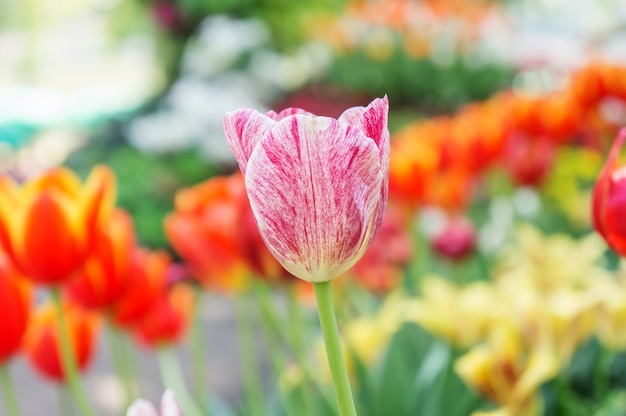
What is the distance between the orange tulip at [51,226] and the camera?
1.87 ft

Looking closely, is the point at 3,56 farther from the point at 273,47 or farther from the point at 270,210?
the point at 270,210

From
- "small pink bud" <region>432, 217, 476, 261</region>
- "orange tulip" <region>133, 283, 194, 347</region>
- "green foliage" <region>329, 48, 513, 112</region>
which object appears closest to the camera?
"orange tulip" <region>133, 283, 194, 347</region>

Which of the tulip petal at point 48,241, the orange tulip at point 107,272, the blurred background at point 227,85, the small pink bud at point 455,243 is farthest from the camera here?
the blurred background at point 227,85

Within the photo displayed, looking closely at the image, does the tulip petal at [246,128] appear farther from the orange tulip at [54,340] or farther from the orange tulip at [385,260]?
the orange tulip at [385,260]

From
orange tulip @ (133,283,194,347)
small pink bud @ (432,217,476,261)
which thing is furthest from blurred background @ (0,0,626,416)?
orange tulip @ (133,283,194,347)

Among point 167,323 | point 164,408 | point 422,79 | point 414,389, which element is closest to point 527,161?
point 414,389

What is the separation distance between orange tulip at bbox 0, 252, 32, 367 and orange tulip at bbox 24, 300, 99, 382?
106mm

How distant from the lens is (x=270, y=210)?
13.6 inches

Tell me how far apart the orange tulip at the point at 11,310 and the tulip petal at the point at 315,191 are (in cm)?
30

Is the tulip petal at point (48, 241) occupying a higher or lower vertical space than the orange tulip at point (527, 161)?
higher

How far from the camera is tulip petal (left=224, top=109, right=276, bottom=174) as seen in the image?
1.13 ft

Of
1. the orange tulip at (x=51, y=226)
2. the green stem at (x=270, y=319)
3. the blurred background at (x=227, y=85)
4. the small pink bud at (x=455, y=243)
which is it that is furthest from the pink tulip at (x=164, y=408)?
the blurred background at (x=227, y=85)

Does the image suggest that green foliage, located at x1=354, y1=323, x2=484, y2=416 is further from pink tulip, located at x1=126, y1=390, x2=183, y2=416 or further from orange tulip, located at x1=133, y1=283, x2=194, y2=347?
pink tulip, located at x1=126, y1=390, x2=183, y2=416

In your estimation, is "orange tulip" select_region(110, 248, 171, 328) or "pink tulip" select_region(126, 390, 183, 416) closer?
"pink tulip" select_region(126, 390, 183, 416)
